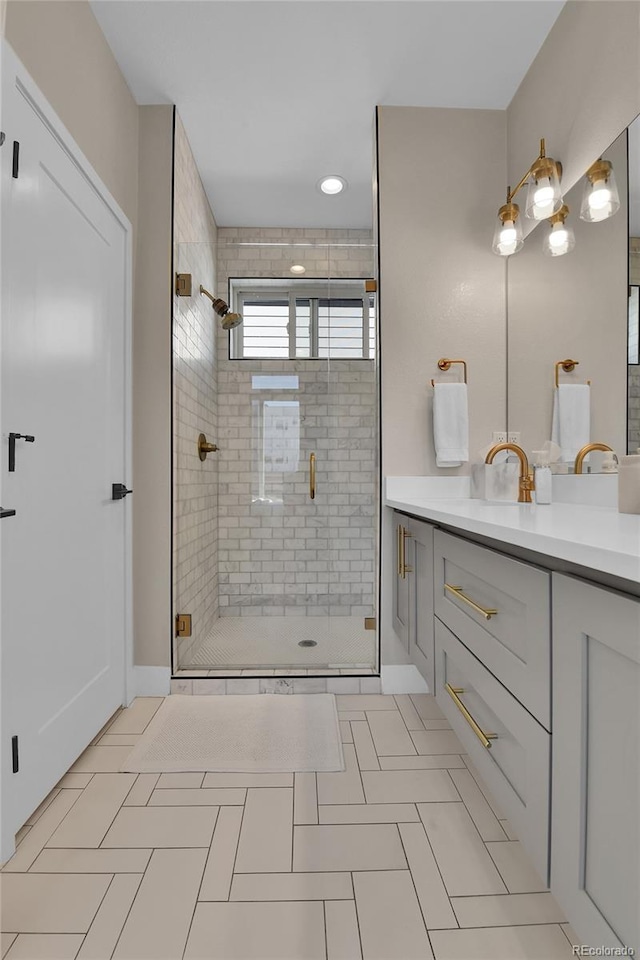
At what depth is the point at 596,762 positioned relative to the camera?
2.59ft

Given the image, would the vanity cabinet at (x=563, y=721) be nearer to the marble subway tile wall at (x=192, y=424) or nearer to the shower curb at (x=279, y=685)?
the shower curb at (x=279, y=685)

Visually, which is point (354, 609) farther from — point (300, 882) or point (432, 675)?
point (300, 882)

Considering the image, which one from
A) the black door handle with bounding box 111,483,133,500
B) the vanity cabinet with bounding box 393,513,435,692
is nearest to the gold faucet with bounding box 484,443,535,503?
the vanity cabinet with bounding box 393,513,435,692

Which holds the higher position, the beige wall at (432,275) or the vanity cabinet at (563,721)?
the beige wall at (432,275)

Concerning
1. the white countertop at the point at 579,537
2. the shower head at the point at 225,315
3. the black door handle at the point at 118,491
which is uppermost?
the shower head at the point at 225,315

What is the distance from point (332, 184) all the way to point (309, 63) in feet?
2.76

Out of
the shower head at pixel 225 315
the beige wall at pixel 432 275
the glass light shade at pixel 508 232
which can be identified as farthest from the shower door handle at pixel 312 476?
the glass light shade at pixel 508 232

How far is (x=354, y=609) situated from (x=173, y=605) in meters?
0.86

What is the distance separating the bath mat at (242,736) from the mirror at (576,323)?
56.8 inches

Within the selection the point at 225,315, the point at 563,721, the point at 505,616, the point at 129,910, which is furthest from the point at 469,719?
the point at 225,315

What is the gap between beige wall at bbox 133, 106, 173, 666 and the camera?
2408mm

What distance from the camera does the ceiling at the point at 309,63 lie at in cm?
195

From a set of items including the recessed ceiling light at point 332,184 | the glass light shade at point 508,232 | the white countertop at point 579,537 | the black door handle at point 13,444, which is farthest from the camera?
the recessed ceiling light at point 332,184

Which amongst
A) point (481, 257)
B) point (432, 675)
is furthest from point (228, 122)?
point (432, 675)
